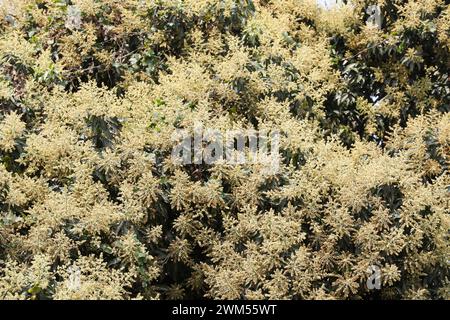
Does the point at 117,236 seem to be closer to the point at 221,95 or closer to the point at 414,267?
the point at 221,95

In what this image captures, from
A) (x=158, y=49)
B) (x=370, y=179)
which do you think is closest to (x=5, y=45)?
(x=158, y=49)

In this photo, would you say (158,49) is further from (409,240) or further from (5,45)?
(409,240)

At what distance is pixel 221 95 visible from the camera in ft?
19.7

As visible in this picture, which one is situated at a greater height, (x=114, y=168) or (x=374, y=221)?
(x=114, y=168)

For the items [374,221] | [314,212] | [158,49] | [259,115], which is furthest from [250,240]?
[158,49]

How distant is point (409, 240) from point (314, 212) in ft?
2.05

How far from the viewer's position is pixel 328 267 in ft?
17.2

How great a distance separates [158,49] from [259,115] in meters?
1.13
